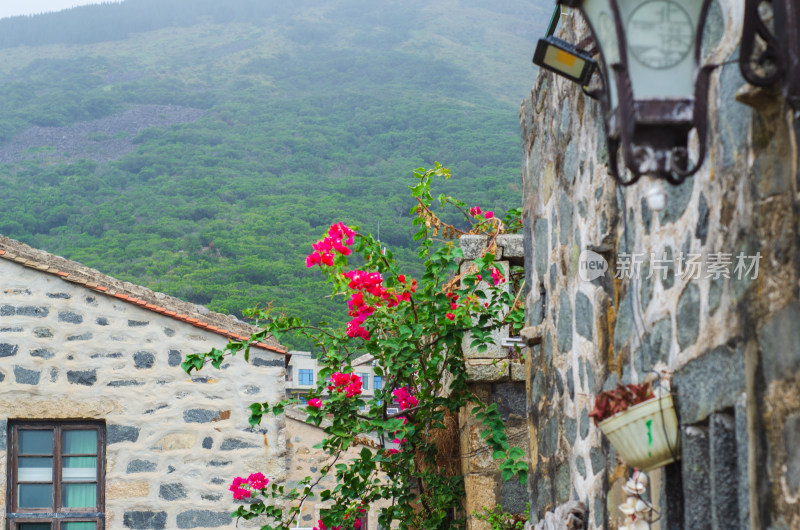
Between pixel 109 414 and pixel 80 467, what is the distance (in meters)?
0.52

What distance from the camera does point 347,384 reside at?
6609mm

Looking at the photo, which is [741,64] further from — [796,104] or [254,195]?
[254,195]

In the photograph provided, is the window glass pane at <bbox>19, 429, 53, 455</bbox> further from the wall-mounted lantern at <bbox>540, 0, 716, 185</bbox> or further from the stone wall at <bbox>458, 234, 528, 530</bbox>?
the wall-mounted lantern at <bbox>540, 0, 716, 185</bbox>

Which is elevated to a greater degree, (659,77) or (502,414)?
(659,77)

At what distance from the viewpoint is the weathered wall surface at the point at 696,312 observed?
214cm

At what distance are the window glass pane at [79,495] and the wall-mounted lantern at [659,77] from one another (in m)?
7.36

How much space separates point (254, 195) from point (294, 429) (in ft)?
85.3

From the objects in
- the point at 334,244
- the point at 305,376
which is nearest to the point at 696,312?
the point at 334,244

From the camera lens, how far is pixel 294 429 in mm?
12547

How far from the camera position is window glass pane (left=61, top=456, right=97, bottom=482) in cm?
858

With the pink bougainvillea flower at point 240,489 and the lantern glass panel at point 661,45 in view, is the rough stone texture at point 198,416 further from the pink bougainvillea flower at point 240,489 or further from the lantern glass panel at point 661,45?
the lantern glass panel at point 661,45

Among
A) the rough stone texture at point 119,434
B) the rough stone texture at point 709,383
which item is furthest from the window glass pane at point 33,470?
the rough stone texture at point 709,383

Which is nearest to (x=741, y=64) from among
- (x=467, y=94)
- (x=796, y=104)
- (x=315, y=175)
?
(x=796, y=104)

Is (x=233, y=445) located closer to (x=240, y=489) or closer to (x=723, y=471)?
(x=240, y=489)
